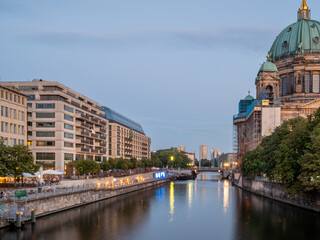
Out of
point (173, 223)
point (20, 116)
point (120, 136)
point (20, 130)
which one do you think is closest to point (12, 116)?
point (20, 116)

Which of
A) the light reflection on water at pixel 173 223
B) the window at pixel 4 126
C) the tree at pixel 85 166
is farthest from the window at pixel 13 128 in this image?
the light reflection on water at pixel 173 223

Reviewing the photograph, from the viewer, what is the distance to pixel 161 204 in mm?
80062

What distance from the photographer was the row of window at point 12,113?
3094 inches

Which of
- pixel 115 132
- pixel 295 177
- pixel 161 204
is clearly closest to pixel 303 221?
pixel 295 177

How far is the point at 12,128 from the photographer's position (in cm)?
8262

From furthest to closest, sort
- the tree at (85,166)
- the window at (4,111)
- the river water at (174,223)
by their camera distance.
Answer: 1. the tree at (85,166)
2. the window at (4,111)
3. the river water at (174,223)

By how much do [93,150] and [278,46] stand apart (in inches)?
3660

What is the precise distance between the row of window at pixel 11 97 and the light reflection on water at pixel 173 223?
91.6ft

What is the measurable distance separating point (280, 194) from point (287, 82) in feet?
309

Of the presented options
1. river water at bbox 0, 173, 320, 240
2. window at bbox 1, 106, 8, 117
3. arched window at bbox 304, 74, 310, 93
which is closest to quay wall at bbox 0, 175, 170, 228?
river water at bbox 0, 173, 320, 240

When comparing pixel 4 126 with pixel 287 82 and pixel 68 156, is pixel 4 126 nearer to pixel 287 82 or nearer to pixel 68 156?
pixel 68 156

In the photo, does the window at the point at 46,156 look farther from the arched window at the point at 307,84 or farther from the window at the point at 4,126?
the arched window at the point at 307,84

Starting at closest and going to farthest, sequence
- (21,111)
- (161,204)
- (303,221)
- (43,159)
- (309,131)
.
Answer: (303,221), (309,131), (161,204), (21,111), (43,159)

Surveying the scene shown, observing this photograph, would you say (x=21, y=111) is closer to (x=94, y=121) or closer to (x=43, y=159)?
(x=43, y=159)
